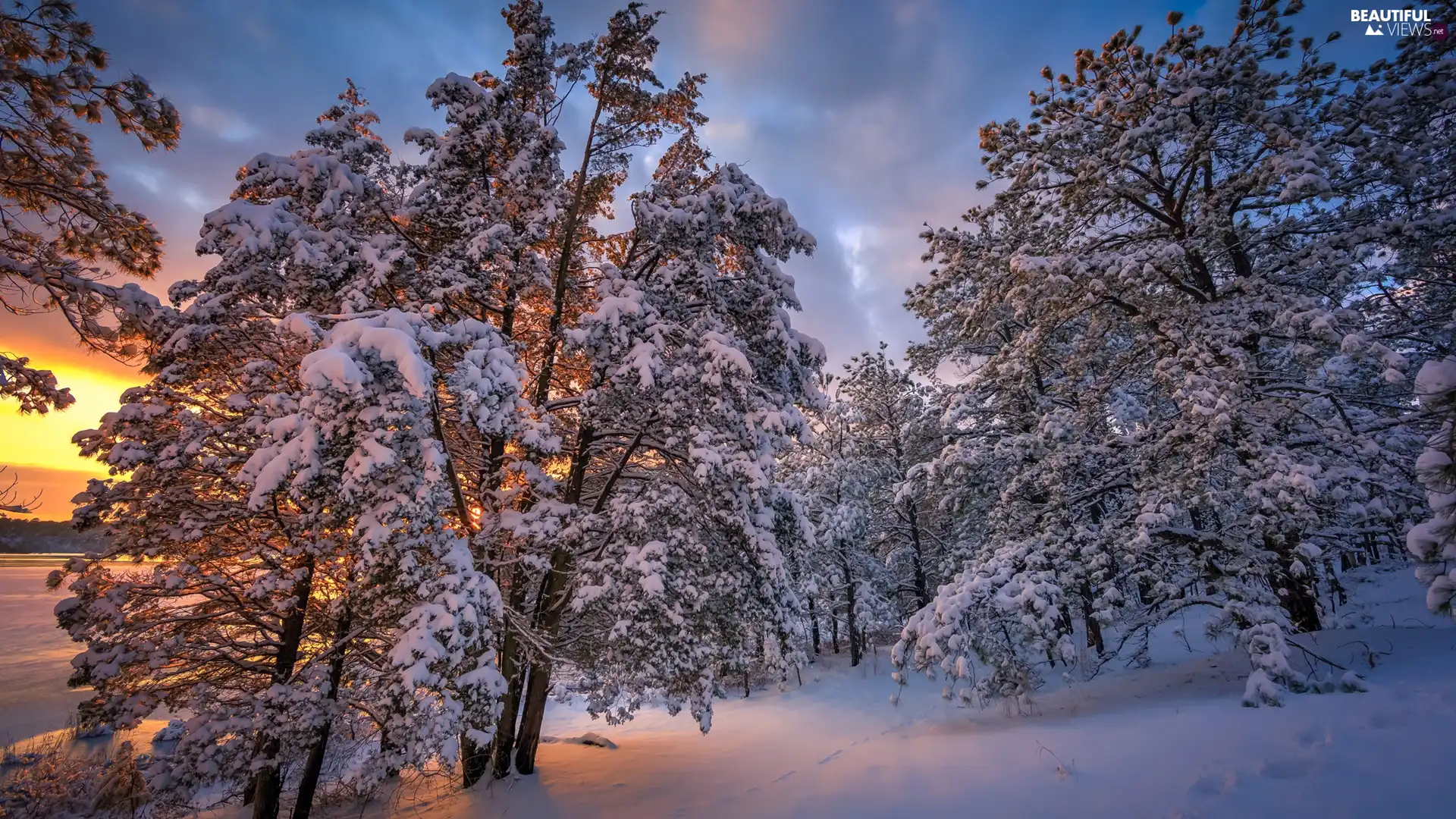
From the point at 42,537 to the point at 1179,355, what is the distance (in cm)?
10602

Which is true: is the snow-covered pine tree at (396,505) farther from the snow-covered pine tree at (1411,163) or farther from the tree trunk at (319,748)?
the snow-covered pine tree at (1411,163)

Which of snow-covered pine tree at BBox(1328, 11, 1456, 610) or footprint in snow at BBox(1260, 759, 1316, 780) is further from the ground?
snow-covered pine tree at BBox(1328, 11, 1456, 610)

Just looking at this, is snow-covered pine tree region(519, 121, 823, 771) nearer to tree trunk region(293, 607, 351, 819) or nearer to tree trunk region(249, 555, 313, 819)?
tree trunk region(293, 607, 351, 819)

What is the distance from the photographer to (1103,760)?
4.75 metres

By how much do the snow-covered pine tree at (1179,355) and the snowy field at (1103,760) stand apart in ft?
2.75

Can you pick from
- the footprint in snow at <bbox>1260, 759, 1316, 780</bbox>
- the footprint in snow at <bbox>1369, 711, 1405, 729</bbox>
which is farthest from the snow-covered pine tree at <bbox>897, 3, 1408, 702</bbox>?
the footprint in snow at <bbox>1260, 759, 1316, 780</bbox>

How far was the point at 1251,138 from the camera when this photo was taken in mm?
7039

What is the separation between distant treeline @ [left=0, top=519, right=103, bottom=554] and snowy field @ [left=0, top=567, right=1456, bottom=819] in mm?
5192

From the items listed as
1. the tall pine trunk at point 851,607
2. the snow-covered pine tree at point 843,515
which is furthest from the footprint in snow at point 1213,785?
the tall pine trunk at point 851,607

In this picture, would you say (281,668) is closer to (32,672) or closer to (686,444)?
(686,444)

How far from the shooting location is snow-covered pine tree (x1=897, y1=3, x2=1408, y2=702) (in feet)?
19.1

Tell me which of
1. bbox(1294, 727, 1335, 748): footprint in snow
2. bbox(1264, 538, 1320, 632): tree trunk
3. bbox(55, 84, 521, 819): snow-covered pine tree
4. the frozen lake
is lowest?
the frozen lake

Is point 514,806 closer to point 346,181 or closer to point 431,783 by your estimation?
point 431,783

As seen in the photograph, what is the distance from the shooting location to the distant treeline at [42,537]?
634 cm
